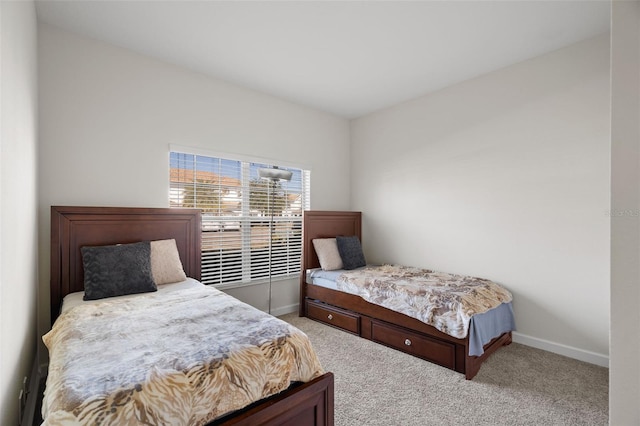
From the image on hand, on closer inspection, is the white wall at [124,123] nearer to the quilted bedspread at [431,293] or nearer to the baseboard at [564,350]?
the quilted bedspread at [431,293]

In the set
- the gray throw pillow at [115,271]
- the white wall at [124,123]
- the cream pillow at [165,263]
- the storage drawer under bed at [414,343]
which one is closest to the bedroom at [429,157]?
the white wall at [124,123]

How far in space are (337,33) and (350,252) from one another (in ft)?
8.11

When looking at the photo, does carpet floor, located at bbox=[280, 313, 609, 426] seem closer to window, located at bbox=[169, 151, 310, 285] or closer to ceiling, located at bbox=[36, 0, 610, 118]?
window, located at bbox=[169, 151, 310, 285]

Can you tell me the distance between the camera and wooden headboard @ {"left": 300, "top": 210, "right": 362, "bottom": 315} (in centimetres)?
391

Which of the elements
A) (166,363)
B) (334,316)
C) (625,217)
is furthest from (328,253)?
(625,217)

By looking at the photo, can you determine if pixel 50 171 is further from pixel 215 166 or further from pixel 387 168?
pixel 387 168

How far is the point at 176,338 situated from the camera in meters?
1.53

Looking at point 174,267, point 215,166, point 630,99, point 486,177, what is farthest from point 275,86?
point 630,99

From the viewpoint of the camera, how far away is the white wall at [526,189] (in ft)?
8.68

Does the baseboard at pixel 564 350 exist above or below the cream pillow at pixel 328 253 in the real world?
below

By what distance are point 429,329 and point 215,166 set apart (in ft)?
9.03

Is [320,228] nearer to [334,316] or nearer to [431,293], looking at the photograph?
[334,316]

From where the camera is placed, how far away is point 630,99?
0.80 m

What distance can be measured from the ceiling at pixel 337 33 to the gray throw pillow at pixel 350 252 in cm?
198
